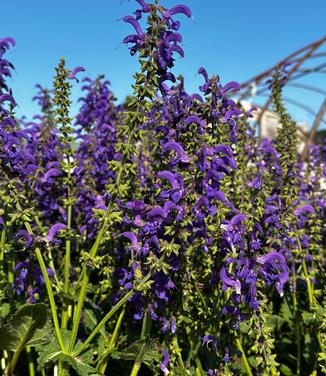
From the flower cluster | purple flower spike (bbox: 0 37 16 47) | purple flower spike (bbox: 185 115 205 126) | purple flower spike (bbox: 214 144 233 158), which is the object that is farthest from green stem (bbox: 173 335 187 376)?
purple flower spike (bbox: 0 37 16 47)

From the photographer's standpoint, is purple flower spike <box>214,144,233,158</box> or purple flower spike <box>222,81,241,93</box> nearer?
purple flower spike <box>214,144,233,158</box>

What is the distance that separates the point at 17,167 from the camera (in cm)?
342

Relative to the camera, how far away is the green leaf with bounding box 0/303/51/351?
3236 millimetres

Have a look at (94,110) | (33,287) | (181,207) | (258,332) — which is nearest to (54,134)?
(94,110)

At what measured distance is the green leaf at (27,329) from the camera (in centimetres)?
324

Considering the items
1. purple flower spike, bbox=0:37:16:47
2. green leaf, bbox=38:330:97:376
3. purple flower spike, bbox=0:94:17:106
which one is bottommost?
green leaf, bbox=38:330:97:376

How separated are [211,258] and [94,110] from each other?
296 cm

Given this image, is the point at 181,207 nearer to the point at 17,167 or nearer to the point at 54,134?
the point at 17,167

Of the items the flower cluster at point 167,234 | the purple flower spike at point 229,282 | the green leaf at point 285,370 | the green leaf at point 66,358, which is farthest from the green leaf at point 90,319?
the green leaf at point 285,370

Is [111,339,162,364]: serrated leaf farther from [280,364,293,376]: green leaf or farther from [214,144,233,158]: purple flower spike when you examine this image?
[280,364,293,376]: green leaf

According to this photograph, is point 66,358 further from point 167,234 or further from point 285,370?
point 285,370

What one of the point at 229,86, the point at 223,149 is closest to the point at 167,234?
the point at 223,149

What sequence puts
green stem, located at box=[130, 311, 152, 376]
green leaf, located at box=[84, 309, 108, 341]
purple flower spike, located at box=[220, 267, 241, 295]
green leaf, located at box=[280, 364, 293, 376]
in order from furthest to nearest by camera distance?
green leaf, located at box=[280, 364, 293, 376] → green leaf, located at box=[84, 309, 108, 341] → green stem, located at box=[130, 311, 152, 376] → purple flower spike, located at box=[220, 267, 241, 295]

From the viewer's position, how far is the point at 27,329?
333 centimetres
